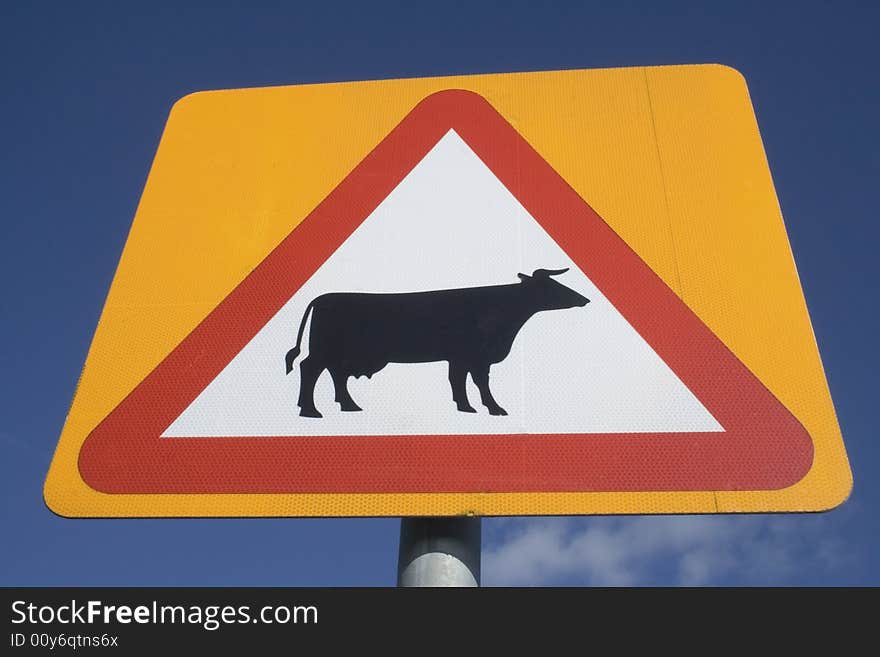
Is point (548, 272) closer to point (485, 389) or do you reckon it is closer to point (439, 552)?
point (485, 389)

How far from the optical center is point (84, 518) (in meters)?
1.11

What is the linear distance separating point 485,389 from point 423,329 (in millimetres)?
142

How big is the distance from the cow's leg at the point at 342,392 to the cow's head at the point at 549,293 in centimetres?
31

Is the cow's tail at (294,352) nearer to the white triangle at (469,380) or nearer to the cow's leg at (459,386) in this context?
the white triangle at (469,380)

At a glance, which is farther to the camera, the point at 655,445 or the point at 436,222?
the point at 436,222

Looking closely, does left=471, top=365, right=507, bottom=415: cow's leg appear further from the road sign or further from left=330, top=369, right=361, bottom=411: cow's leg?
left=330, top=369, right=361, bottom=411: cow's leg

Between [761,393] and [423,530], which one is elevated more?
[761,393]

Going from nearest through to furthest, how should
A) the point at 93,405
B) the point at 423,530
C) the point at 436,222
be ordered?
the point at 423,530 → the point at 93,405 → the point at 436,222

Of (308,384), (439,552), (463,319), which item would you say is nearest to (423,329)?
(463,319)
